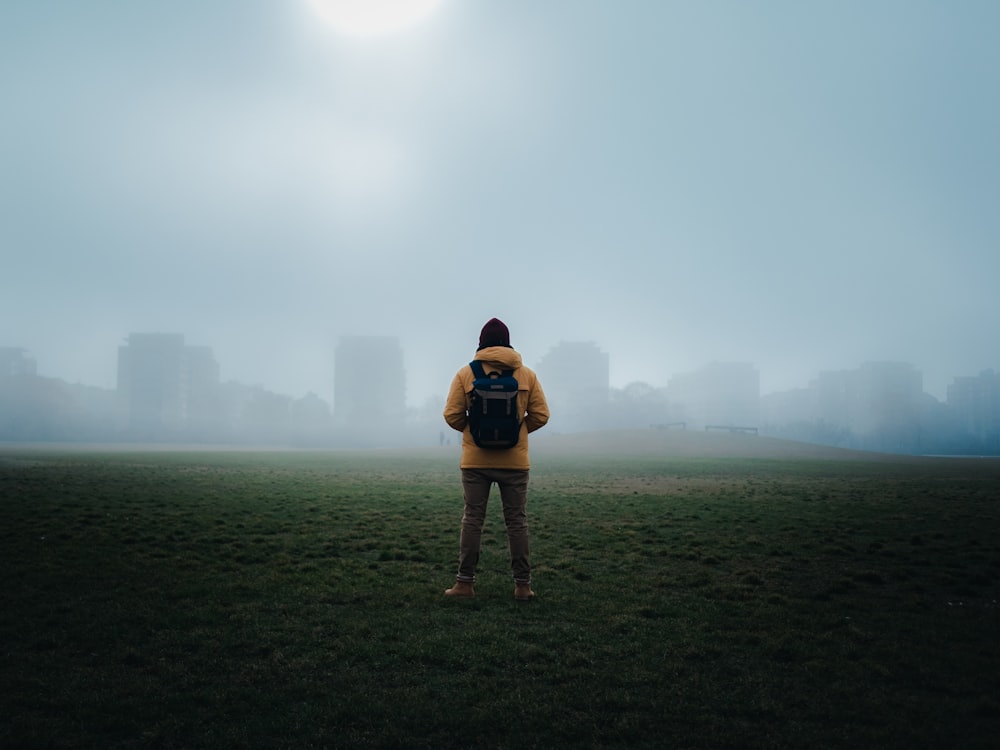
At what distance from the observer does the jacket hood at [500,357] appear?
820 centimetres

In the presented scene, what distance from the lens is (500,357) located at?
821 cm

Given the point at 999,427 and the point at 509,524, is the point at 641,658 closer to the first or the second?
the point at 509,524

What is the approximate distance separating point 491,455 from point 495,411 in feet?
2.08

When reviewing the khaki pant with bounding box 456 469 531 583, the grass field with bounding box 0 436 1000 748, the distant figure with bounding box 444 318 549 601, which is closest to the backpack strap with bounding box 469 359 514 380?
the distant figure with bounding box 444 318 549 601

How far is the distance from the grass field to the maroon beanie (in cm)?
344

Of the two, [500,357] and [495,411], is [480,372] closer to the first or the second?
[500,357]

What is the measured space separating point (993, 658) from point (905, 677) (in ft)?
4.17

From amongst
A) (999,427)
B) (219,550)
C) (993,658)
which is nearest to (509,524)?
(993,658)

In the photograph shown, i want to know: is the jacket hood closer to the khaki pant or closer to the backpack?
the backpack

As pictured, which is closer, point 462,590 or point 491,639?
point 491,639

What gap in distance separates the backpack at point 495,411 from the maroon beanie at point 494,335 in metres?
0.59

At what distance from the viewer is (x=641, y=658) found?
6129 millimetres

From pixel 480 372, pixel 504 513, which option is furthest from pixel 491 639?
pixel 480 372

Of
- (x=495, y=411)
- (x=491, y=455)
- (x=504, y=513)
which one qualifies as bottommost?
(x=504, y=513)
